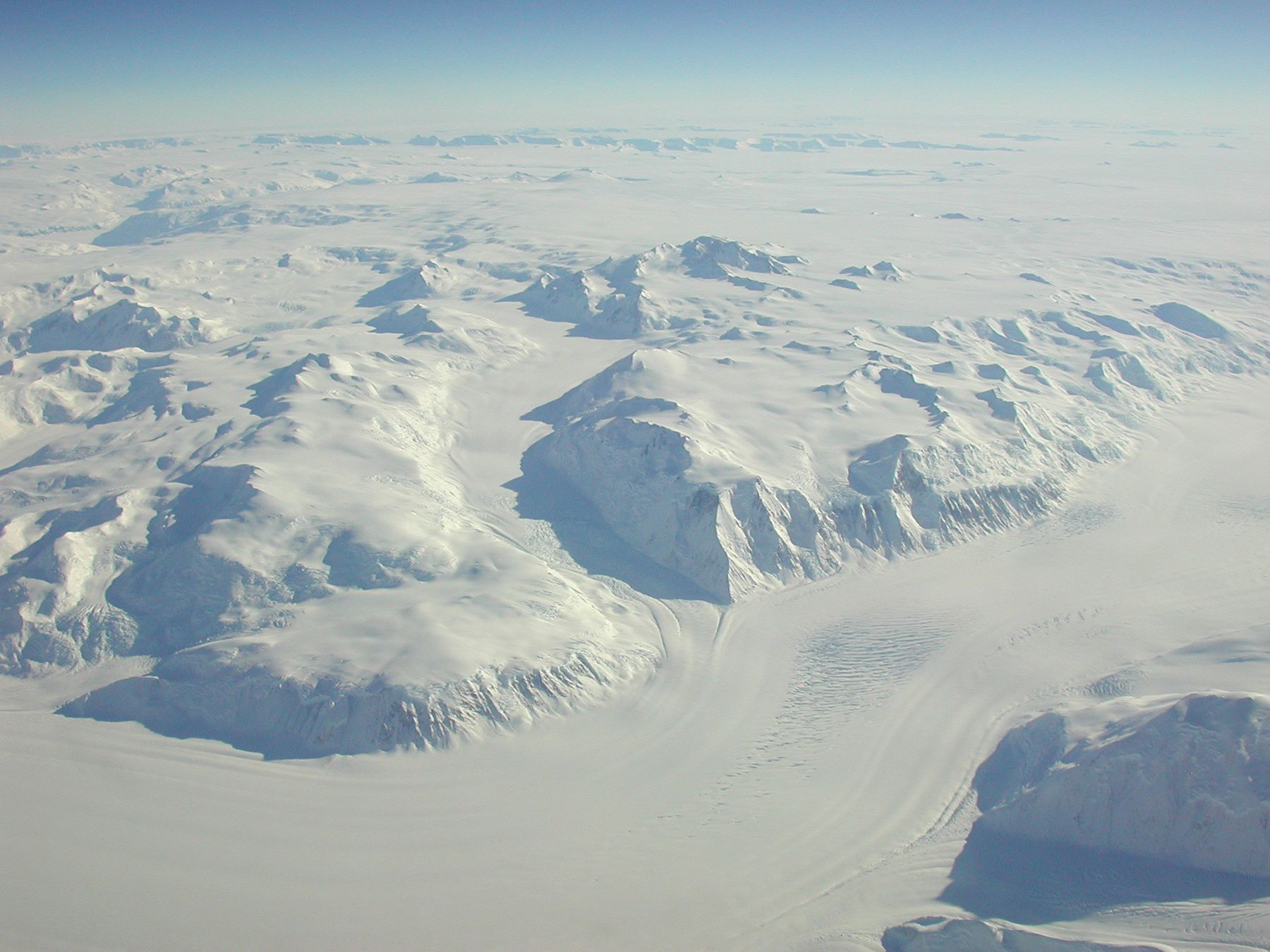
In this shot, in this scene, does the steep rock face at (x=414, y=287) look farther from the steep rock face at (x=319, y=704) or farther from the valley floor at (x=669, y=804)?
the valley floor at (x=669, y=804)

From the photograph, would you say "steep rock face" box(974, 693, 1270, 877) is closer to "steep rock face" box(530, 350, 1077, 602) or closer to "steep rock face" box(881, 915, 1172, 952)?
"steep rock face" box(881, 915, 1172, 952)

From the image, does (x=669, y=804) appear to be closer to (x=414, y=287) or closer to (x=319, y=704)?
(x=319, y=704)

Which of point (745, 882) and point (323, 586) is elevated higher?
point (323, 586)

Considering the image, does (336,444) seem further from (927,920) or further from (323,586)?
(927,920)

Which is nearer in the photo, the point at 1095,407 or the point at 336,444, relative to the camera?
the point at 336,444

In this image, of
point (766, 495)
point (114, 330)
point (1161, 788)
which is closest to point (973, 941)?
point (1161, 788)

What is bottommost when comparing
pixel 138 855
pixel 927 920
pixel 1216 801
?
pixel 138 855

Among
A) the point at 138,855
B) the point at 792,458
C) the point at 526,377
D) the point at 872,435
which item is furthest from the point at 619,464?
the point at 138,855
